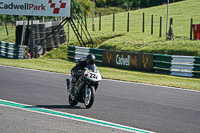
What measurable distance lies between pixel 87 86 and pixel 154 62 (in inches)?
538

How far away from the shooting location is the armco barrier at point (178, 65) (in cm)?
2153

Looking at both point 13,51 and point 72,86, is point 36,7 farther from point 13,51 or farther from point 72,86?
point 72,86

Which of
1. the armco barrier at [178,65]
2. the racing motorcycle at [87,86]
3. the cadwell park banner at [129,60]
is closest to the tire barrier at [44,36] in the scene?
the cadwell park banner at [129,60]

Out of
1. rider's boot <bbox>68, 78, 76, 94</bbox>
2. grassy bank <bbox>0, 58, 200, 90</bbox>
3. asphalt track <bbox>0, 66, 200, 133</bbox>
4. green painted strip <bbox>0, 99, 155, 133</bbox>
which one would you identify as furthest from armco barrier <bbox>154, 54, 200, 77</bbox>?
green painted strip <bbox>0, 99, 155, 133</bbox>

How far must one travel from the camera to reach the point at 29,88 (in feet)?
44.6

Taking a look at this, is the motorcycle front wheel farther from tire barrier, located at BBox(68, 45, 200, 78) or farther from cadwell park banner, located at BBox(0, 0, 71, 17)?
cadwell park banner, located at BBox(0, 0, 71, 17)

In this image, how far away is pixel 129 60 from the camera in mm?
24469

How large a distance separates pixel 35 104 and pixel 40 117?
182 centimetres

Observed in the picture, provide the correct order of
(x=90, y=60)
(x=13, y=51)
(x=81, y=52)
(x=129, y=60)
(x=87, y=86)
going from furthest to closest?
(x=13, y=51)
(x=81, y=52)
(x=129, y=60)
(x=87, y=86)
(x=90, y=60)

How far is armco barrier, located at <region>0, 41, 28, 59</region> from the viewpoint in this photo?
89.8ft

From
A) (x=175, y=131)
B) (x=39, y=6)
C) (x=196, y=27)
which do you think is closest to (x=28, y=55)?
(x=39, y=6)

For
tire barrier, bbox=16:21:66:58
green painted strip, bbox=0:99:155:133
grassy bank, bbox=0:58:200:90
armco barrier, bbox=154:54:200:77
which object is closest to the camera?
green painted strip, bbox=0:99:155:133

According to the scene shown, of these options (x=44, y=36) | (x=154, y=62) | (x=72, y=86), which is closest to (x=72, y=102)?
(x=72, y=86)

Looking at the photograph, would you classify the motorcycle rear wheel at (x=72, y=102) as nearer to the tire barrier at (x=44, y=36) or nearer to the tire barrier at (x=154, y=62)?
the tire barrier at (x=154, y=62)
